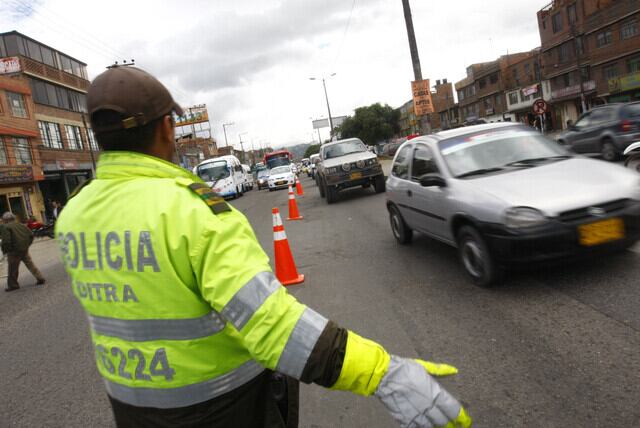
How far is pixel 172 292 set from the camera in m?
1.24

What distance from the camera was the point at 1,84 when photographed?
1136 inches

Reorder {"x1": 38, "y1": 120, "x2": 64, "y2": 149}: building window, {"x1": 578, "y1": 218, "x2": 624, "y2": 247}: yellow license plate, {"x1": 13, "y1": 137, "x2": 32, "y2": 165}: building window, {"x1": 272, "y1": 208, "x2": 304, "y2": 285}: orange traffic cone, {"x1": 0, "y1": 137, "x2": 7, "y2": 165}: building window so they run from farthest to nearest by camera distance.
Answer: {"x1": 38, "y1": 120, "x2": 64, "y2": 149}: building window < {"x1": 13, "y1": 137, "x2": 32, "y2": 165}: building window < {"x1": 0, "y1": 137, "x2": 7, "y2": 165}: building window < {"x1": 272, "y1": 208, "x2": 304, "y2": 285}: orange traffic cone < {"x1": 578, "y1": 218, "x2": 624, "y2": 247}: yellow license plate

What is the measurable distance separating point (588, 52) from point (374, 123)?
119 feet

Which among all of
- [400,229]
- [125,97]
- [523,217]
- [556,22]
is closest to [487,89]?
[556,22]

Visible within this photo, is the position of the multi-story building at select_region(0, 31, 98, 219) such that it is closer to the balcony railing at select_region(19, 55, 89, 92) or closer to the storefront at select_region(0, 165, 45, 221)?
the balcony railing at select_region(19, 55, 89, 92)

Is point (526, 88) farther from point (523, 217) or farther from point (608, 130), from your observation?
point (523, 217)

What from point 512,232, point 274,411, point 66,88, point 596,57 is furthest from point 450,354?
point 596,57

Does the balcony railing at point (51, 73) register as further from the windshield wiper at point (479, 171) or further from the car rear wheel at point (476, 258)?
the car rear wheel at point (476, 258)

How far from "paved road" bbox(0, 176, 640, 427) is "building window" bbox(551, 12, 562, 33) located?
157 ft

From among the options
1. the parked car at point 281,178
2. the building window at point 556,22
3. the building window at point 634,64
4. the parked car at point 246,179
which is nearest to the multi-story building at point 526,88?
the building window at point 556,22

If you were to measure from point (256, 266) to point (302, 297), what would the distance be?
4.14 m

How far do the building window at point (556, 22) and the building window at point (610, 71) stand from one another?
8.59m

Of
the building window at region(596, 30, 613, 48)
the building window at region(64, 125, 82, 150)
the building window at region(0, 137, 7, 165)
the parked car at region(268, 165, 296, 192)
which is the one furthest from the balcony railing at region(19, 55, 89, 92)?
the building window at region(596, 30, 613, 48)

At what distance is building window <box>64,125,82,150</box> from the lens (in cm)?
3678
